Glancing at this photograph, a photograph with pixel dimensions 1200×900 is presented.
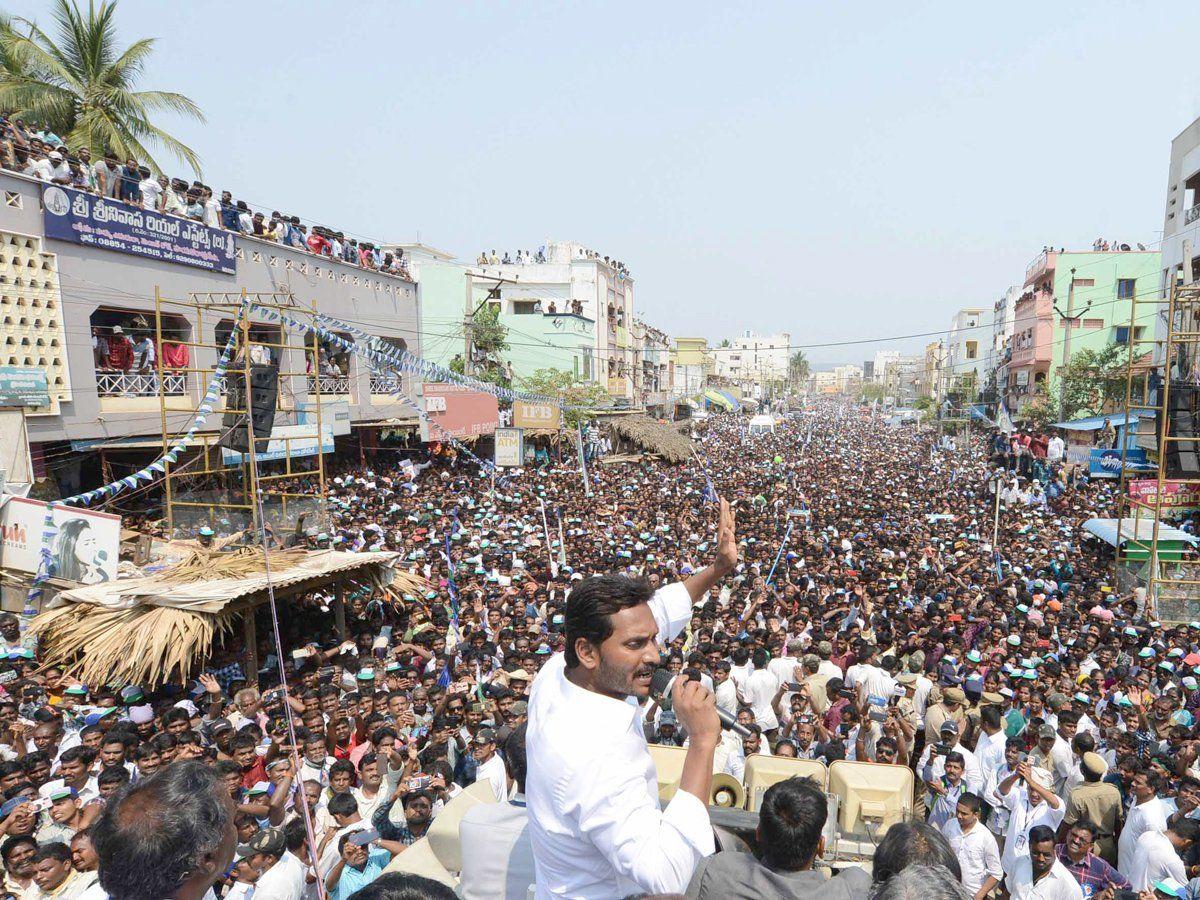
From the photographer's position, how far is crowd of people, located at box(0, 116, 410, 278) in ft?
43.2

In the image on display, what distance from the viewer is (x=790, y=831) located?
2279mm

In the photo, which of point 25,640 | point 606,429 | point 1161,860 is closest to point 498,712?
point 1161,860

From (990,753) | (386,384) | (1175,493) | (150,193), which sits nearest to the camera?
(990,753)

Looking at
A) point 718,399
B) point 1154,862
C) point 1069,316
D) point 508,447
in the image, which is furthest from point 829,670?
point 718,399

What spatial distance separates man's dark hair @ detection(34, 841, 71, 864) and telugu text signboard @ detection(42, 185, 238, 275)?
40.7 feet

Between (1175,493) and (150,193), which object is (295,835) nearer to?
(150,193)

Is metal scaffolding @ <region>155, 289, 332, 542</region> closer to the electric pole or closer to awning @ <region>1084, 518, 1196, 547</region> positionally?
awning @ <region>1084, 518, 1196, 547</region>

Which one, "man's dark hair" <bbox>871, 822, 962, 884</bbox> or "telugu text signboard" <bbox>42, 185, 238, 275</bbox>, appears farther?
"telugu text signboard" <bbox>42, 185, 238, 275</bbox>

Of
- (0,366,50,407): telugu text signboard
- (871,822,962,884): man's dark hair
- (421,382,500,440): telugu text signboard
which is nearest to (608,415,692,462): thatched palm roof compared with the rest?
(421,382,500,440): telugu text signboard

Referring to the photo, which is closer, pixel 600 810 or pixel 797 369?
pixel 600 810

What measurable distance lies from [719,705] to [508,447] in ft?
45.7

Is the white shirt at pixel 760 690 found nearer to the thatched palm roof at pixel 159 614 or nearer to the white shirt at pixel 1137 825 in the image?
the white shirt at pixel 1137 825

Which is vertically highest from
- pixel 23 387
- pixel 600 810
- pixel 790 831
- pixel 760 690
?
pixel 23 387

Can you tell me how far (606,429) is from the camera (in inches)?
1237
